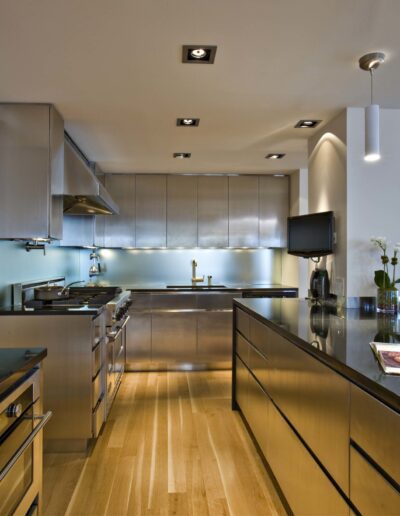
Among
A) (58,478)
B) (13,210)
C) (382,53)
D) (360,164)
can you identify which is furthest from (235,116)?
(58,478)

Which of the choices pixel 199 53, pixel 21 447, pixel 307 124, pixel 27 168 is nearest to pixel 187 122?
pixel 307 124

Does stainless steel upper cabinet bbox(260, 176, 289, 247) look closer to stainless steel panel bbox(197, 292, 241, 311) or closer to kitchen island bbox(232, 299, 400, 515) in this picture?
stainless steel panel bbox(197, 292, 241, 311)

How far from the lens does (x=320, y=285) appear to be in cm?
321

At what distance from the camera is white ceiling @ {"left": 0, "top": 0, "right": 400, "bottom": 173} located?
1773 millimetres

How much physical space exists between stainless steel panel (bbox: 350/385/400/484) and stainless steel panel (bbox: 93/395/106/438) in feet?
6.20

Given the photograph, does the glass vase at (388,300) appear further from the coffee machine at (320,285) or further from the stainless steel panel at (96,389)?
the stainless steel panel at (96,389)

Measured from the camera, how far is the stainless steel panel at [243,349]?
9.55ft

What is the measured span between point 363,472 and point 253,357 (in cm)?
154

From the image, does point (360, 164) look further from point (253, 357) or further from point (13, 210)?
point (13, 210)

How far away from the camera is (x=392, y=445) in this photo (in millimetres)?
1045

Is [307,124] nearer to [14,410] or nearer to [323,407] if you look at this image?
[323,407]

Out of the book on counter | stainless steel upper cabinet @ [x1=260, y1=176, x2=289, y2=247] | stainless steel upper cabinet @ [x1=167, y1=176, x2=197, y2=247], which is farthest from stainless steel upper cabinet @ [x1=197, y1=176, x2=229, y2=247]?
the book on counter

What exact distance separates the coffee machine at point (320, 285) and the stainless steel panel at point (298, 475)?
47.9 inches

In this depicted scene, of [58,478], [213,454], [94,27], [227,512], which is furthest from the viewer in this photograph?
[213,454]
